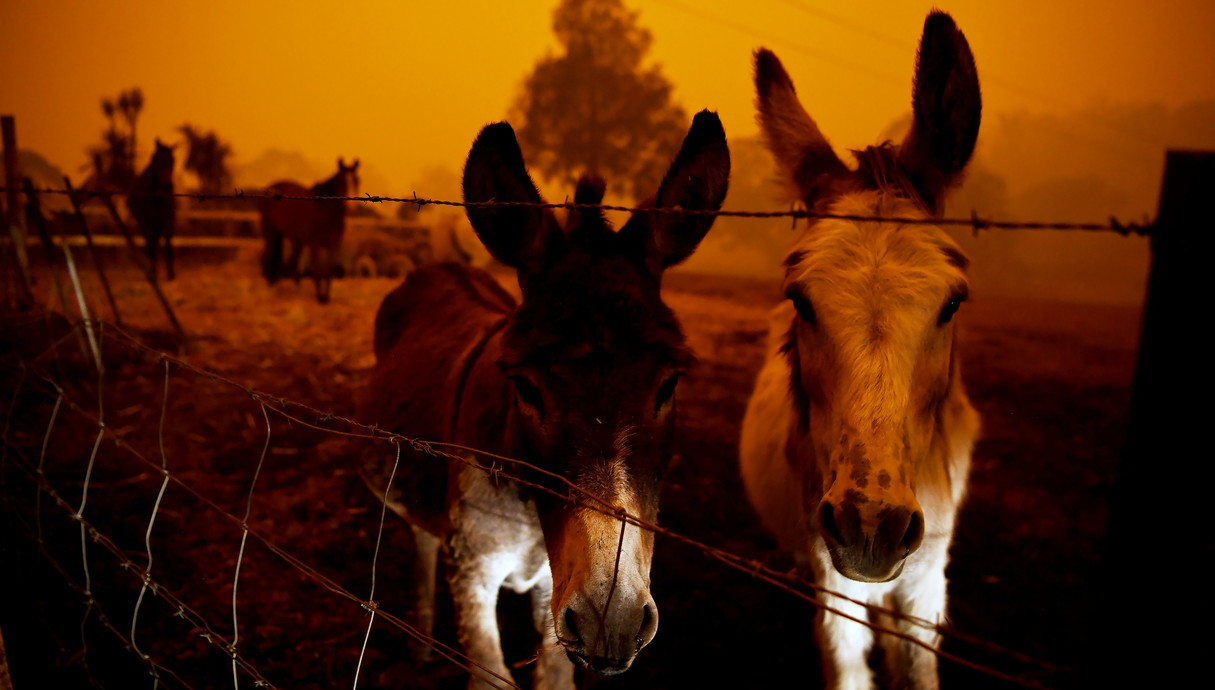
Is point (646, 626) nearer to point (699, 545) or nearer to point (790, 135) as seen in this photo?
point (699, 545)

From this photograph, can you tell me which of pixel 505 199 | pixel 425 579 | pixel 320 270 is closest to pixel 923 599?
pixel 505 199

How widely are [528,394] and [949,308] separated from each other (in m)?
1.29

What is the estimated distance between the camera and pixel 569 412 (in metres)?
1.54

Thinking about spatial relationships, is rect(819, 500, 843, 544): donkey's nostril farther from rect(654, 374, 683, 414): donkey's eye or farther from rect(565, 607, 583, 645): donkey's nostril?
rect(565, 607, 583, 645): donkey's nostril

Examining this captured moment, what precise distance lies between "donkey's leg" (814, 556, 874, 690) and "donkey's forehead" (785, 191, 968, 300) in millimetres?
1097

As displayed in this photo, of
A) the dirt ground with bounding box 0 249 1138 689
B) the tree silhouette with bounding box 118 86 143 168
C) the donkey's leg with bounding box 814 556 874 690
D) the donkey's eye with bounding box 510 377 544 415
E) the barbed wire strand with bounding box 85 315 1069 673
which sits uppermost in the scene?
the tree silhouette with bounding box 118 86 143 168

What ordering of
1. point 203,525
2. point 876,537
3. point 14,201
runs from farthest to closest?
point 14,201 < point 203,525 < point 876,537

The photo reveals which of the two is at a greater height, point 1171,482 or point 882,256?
point 882,256

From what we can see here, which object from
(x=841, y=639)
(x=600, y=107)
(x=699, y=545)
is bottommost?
(x=841, y=639)

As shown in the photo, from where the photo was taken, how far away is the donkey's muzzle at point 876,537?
1496mm

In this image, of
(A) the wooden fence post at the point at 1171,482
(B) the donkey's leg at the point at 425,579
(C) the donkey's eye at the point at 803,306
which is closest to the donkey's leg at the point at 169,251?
(B) the donkey's leg at the point at 425,579

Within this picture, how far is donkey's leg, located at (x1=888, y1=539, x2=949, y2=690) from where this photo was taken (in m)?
2.19

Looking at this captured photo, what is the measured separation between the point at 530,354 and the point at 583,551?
1.76 ft

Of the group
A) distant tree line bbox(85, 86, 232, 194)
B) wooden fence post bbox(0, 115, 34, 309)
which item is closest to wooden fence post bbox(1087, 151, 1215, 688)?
wooden fence post bbox(0, 115, 34, 309)
